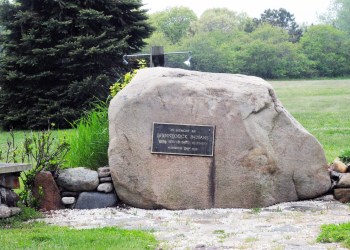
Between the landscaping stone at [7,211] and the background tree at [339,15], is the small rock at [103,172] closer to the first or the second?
the landscaping stone at [7,211]

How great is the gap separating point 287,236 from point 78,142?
156 inches

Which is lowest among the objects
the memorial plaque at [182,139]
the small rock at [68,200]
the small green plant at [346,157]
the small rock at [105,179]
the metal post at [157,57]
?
the small rock at [68,200]

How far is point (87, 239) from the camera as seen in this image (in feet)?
18.8

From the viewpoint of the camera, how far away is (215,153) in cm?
777

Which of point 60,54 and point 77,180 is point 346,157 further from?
point 60,54

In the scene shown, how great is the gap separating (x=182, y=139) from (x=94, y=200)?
4.50 ft

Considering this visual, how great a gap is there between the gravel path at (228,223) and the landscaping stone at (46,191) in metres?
0.20

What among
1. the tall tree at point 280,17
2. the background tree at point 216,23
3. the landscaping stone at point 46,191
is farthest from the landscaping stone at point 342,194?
the tall tree at point 280,17

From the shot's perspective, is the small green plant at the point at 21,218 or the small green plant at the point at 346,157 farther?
the small green plant at the point at 346,157

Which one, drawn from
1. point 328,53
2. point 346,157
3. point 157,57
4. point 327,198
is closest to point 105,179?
point 327,198

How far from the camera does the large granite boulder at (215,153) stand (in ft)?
25.4

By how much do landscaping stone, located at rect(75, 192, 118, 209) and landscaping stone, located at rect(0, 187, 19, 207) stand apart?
2.75 feet

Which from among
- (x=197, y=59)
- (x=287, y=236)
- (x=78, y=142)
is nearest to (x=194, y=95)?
(x=78, y=142)

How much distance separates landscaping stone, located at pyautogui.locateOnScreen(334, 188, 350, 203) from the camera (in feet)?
26.0
